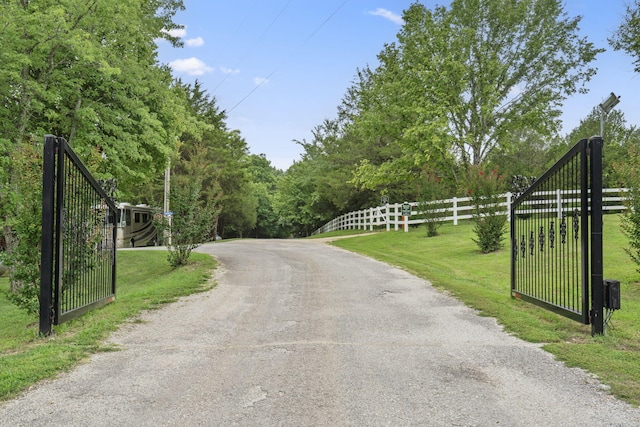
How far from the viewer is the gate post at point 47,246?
5.22m

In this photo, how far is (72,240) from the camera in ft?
19.8

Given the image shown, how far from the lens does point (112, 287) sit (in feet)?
25.1

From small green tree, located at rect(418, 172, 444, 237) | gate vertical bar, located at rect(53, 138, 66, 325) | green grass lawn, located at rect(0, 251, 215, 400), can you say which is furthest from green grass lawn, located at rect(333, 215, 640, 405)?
gate vertical bar, located at rect(53, 138, 66, 325)

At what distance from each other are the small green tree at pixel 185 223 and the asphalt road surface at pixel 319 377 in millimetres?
5538

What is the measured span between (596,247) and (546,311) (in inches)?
70.3

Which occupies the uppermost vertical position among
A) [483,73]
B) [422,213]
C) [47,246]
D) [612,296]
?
[483,73]

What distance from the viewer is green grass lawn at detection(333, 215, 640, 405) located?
4.09 metres

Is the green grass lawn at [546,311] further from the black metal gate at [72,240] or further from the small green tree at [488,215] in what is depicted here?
the black metal gate at [72,240]

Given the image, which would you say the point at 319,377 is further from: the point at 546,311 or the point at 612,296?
the point at 546,311

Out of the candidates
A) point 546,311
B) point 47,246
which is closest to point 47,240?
point 47,246

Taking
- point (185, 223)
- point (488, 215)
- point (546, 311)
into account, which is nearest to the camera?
point (546, 311)

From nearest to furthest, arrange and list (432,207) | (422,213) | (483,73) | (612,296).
→ (612,296)
(432,207)
(422,213)
(483,73)

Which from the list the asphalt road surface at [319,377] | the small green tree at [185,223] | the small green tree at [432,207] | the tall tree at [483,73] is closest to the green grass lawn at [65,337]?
the asphalt road surface at [319,377]

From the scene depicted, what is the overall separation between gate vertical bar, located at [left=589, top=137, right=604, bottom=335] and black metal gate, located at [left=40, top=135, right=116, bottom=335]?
5754mm
